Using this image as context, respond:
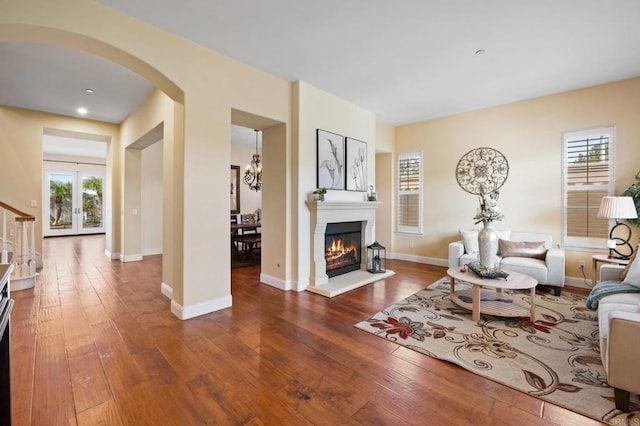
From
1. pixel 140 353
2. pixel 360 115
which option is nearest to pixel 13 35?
pixel 140 353

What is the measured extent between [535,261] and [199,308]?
4.61 metres

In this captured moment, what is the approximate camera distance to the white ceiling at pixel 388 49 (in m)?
2.56

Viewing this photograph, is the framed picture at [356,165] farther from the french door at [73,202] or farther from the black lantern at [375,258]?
the french door at [73,202]

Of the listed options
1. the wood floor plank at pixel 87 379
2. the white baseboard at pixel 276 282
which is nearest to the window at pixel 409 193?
the white baseboard at pixel 276 282

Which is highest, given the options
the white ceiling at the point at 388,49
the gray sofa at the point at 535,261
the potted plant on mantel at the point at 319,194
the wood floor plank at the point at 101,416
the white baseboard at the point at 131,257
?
the white ceiling at the point at 388,49

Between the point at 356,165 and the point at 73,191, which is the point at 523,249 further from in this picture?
the point at 73,191

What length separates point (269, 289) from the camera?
4129 mm

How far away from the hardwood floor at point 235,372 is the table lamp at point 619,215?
3.06 metres

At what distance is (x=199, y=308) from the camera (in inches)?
125

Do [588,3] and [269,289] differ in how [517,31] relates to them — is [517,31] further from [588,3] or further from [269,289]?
[269,289]

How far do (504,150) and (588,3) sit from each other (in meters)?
2.75

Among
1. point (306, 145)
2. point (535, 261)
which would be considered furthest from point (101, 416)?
point (535, 261)

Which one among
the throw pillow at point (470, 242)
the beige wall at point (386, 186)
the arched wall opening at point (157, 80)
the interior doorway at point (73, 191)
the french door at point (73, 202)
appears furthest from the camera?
the french door at point (73, 202)

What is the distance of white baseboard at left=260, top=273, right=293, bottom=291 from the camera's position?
4102mm
